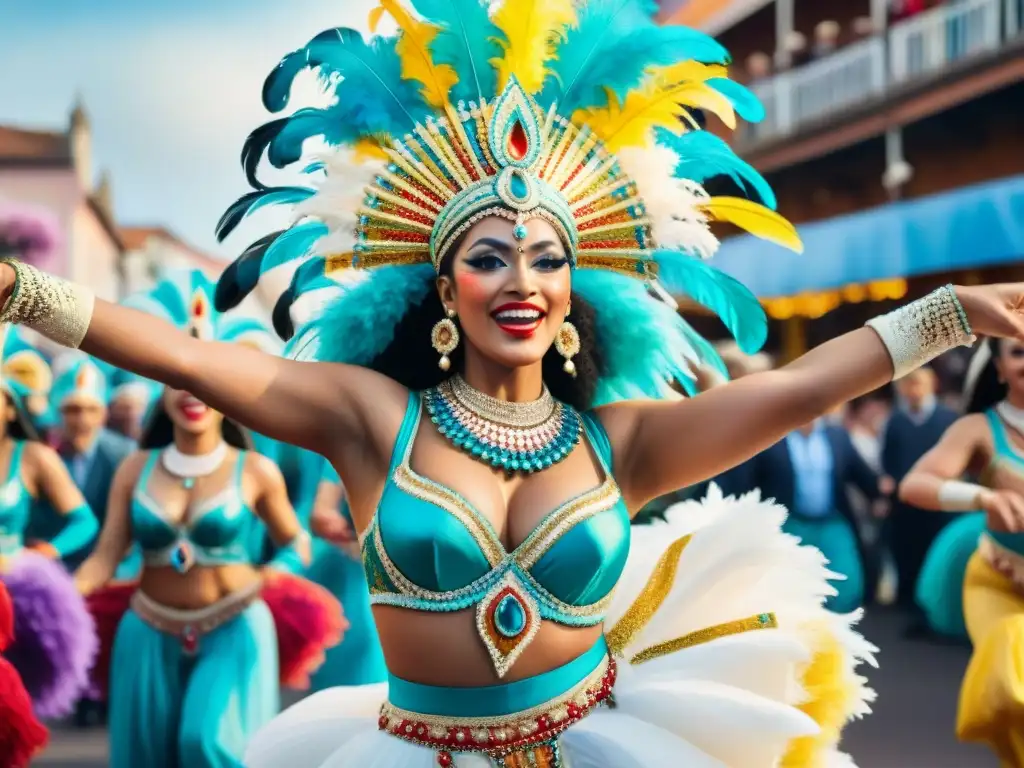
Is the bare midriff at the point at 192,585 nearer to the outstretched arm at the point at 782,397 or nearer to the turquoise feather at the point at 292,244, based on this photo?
the turquoise feather at the point at 292,244

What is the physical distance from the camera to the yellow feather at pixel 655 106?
344 centimetres

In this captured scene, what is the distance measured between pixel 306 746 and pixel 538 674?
1.91 ft

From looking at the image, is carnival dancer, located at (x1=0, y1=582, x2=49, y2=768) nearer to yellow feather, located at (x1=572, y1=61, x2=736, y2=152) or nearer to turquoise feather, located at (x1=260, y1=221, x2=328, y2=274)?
turquoise feather, located at (x1=260, y1=221, x2=328, y2=274)

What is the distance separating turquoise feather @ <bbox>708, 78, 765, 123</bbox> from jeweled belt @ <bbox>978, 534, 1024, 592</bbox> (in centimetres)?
252

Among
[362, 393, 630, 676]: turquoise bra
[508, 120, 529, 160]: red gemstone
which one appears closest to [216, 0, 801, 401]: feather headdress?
[508, 120, 529, 160]: red gemstone

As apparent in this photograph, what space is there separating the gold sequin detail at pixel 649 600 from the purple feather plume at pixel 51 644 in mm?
2954

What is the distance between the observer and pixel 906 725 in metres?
7.86

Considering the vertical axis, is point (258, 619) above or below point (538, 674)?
below

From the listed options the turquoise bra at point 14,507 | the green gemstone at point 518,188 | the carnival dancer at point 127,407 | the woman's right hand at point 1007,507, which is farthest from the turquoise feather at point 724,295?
the carnival dancer at point 127,407

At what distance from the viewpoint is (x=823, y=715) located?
3443 mm

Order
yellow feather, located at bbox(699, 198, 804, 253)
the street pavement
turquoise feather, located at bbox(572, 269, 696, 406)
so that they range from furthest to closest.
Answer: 1. the street pavement
2. turquoise feather, located at bbox(572, 269, 696, 406)
3. yellow feather, located at bbox(699, 198, 804, 253)

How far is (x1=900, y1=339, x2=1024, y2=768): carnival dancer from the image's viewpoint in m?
4.99

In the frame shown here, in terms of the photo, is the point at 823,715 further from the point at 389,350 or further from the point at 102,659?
the point at 102,659

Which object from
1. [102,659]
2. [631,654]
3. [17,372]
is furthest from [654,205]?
[17,372]
